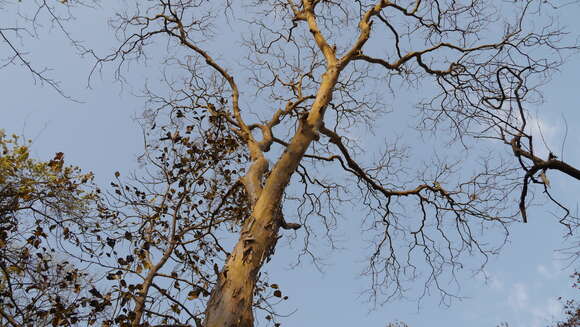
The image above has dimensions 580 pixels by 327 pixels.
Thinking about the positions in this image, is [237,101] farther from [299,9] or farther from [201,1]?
[299,9]

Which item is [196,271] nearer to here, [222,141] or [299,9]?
[222,141]

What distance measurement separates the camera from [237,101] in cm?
611

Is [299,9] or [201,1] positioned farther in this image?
[299,9]

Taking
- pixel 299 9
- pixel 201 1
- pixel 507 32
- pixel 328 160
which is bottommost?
pixel 328 160

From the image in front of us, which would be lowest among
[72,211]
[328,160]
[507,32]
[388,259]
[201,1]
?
[72,211]

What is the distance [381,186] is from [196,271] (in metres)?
2.98

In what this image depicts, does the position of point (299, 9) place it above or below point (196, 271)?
above

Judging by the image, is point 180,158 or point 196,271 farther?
point 180,158

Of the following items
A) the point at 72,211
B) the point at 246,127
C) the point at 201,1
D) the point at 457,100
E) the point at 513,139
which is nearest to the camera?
the point at 513,139

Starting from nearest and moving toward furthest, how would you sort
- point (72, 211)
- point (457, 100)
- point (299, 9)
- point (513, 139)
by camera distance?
point (513, 139)
point (72, 211)
point (457, 100)
point (299, 9)

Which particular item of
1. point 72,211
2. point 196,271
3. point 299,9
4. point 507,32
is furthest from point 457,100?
point 72,211

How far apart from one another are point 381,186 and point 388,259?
45.1 inches

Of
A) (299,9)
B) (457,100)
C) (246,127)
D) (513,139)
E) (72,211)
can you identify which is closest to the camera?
(513,139)

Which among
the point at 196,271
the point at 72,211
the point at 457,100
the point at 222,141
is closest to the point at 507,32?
the point at 457,100
